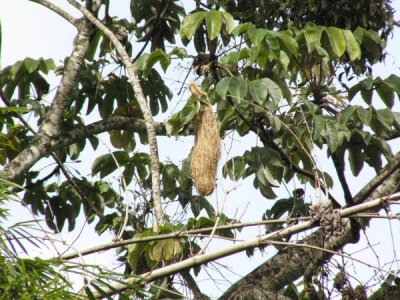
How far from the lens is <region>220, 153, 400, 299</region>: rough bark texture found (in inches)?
137

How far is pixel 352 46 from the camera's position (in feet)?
11.4

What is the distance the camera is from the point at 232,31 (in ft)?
11.0

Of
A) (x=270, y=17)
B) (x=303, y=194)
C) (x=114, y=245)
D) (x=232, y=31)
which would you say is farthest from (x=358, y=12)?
(x=114, y=245)

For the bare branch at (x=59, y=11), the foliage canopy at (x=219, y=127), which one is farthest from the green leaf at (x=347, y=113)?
the bare branch at (x=59, y=11)

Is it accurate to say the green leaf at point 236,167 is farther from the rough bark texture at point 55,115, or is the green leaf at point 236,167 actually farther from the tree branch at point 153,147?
the rough bark texture at point 55,115

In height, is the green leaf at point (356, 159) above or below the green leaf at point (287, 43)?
below

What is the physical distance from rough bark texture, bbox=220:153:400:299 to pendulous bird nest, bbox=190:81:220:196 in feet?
1.44

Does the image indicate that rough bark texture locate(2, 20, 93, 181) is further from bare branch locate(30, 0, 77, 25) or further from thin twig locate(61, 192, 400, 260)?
thin twig locate(61, 192, 400, 260)

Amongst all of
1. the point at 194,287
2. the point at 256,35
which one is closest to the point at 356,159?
the point at 256,35

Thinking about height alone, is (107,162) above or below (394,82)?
above

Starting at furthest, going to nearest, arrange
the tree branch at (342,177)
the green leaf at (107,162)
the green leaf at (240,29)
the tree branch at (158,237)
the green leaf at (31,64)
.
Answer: the green leaf at (107,162), the green leaf at (31,64), the tree branch at (342,177), the green leaf at (240,29), the tree branch at (158,237)

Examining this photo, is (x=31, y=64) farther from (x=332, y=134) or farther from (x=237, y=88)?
(x=332, y=134)

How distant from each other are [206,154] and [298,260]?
65cm

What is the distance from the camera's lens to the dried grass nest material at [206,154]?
3254mm
